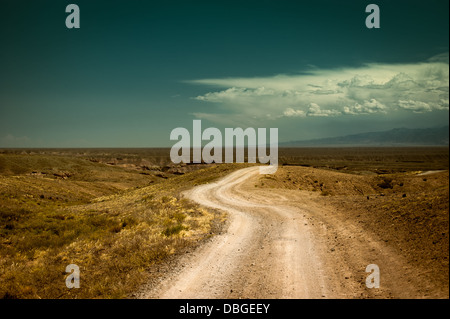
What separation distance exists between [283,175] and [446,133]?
32.4 meters

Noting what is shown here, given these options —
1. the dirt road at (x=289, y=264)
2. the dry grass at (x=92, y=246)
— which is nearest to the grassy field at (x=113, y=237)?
the dry grass at (x=92, y=246)

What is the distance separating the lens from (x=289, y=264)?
34.1ft

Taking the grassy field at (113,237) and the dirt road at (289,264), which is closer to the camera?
the dirt road at (289,264)

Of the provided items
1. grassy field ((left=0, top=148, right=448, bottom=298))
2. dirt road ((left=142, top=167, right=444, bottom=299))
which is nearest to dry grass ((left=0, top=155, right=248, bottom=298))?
grassy field ((left=0, top=148, right=448, bottom=298))

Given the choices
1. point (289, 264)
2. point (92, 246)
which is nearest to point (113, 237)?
point (92, 246)

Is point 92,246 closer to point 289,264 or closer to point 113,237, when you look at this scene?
point 113,237

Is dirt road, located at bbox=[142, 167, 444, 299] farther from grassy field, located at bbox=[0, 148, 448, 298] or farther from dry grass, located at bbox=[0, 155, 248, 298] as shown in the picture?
dry grass, located at bbox=[0, 155, 248, 298]

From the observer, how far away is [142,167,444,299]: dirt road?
826 centimetres

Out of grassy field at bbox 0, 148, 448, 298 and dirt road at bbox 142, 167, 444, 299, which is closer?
dirt road at bbox 142, 167, 444, 299

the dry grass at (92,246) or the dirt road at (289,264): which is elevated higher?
the dirt road at (289,264)

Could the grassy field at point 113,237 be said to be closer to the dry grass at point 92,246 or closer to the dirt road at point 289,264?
the dry grass at point 92,246

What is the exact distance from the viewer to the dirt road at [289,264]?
826 cm
